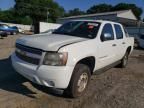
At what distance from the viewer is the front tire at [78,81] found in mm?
4555

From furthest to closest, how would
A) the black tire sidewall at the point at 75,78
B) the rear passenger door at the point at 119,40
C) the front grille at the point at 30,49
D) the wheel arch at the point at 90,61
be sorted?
the rear passenger door at the point at 119,40
the wheel arch at the point at 90,61
the black tire sidewall at the point at 75,78
the front grille at the point at 30,49

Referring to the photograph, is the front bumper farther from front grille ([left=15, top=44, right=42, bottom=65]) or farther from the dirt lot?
the dirt lot

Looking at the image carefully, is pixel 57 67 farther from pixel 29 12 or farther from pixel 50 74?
pixel 29 12

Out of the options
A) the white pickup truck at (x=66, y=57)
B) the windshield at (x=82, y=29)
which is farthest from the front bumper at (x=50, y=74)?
the windshield at (x=82, y=29)

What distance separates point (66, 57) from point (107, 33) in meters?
2.18

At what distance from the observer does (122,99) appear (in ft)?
16.8

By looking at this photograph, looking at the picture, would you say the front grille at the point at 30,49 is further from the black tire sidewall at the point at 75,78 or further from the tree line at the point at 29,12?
the tree line at the point at 29,12

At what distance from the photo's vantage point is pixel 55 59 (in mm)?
4215

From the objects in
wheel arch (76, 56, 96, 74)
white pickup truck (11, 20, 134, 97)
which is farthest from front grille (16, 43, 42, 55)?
wheel arch (76, 56, 96, 74)

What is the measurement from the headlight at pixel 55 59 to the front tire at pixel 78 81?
0.47m

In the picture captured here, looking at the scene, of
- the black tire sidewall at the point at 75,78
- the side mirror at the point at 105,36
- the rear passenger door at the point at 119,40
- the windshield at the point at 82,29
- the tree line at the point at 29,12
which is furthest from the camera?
the tree line at the point at 29,12

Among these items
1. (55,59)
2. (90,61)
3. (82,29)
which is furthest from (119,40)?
(55,59)

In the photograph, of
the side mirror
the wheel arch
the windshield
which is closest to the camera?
the wheel arch

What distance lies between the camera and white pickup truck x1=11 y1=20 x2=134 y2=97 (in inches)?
166
